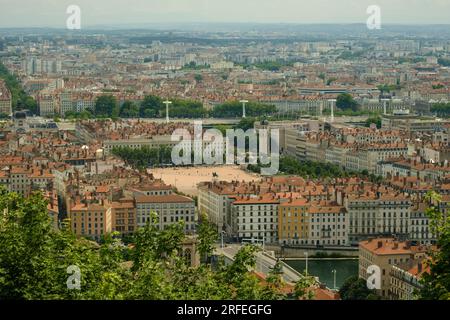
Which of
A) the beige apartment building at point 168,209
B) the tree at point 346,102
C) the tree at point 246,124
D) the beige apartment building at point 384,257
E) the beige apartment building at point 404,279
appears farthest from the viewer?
the tree at point 346,102

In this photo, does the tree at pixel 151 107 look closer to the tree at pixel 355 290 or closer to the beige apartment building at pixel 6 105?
the beige apartment building at pixel 6 105

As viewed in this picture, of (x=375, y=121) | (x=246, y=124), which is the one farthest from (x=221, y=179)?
(x=375, y=121)

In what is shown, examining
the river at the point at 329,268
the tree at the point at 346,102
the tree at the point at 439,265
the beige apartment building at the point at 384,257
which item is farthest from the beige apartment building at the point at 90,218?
the tree at the point at 346,102

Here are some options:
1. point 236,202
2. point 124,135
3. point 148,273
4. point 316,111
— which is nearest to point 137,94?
point 316,111

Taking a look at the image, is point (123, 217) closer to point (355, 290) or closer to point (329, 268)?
point (329, 268)

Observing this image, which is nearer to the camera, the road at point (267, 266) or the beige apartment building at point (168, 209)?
the road at point (267, 266)

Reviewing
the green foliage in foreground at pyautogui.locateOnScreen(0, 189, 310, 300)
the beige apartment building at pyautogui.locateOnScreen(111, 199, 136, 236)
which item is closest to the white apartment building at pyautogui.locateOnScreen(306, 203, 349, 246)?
the beige apartment building at pyautogui.locateOnScreen(111, 199, 136, 236)
